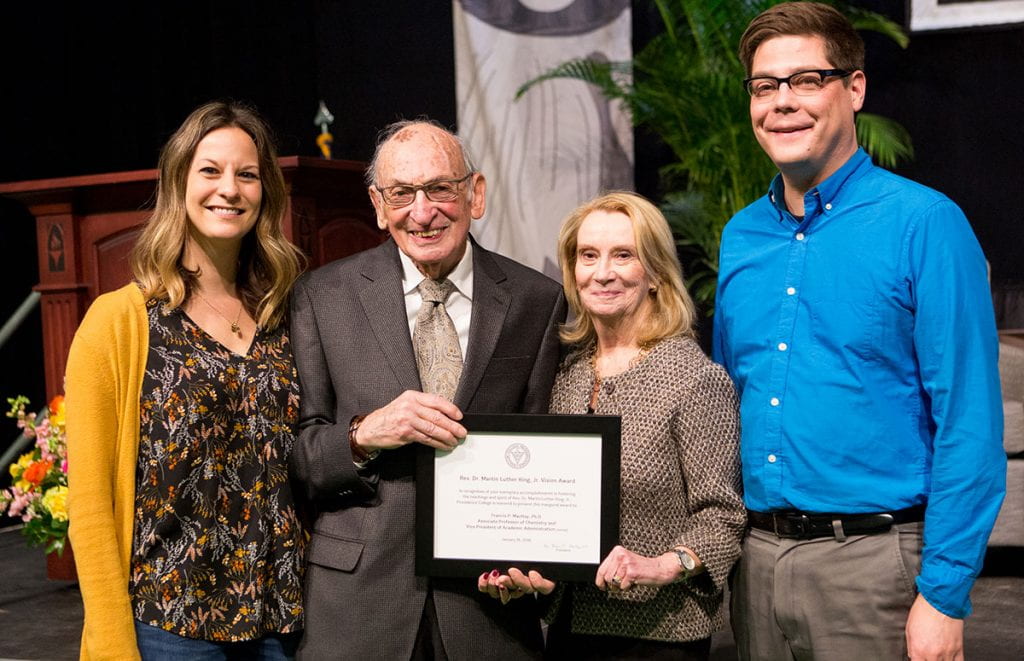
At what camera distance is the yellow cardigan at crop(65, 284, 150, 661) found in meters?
1.79

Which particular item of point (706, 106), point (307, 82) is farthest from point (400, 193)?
point (307, 82)

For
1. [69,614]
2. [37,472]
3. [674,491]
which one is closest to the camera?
[674,491]

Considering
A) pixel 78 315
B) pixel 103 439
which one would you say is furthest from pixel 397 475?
pixel 78 315

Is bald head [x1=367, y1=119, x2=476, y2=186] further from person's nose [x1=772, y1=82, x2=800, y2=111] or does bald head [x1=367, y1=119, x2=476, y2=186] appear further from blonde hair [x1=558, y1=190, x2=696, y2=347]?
person's nose [x1=772, y1=82, x2=800, y2=111]

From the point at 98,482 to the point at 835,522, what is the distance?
125 centimetres

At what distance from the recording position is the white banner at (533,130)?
20.3 feet

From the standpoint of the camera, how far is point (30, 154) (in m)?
5.61

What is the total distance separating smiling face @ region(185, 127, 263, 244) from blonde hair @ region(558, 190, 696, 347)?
1.98 feet

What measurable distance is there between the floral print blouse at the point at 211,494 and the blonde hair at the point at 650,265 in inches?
23.0

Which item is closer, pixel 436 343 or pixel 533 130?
pixel 436 343

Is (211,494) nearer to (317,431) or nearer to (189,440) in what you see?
(189,440)

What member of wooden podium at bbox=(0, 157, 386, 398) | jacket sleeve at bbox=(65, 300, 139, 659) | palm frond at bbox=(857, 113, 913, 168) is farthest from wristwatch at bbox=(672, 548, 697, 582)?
palm frond at bbox=(857, 113, 913, 168)

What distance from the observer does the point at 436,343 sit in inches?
76.7

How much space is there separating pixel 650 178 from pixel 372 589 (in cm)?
503
